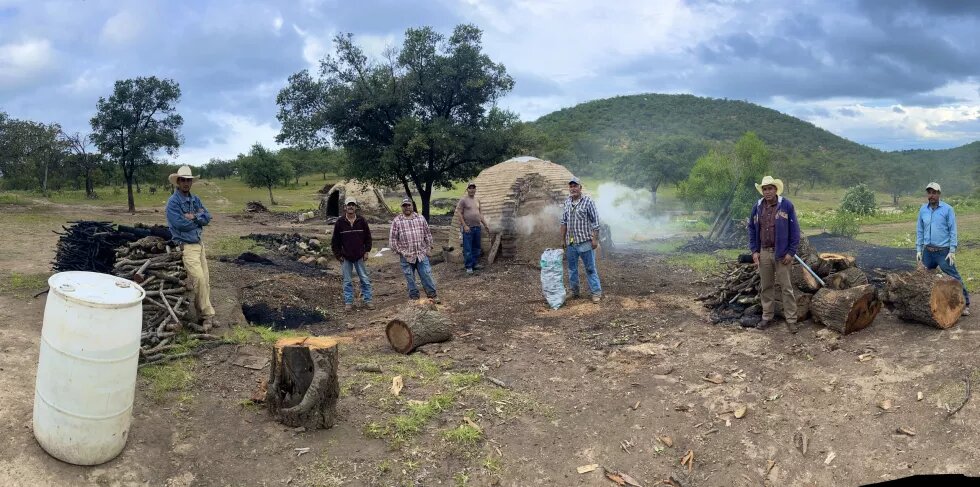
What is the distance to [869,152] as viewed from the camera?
6334 cm

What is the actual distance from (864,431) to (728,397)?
1.13 meters

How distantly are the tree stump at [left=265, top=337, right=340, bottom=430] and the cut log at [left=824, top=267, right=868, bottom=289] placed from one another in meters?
5.77

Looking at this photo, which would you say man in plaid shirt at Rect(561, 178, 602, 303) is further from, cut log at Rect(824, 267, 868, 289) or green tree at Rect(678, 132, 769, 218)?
green tree at Rect(678, 132, 769, 218)

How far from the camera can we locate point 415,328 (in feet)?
23.1

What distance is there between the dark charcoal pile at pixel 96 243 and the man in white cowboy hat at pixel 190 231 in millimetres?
758

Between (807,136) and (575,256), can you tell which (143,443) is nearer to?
(575,256)

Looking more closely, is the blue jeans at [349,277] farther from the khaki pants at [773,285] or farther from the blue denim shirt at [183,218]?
the khaki pants at [773,285]

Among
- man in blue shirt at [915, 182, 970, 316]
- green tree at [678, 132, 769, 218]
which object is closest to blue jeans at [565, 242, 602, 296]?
man in blue shirt at [915, 182, 970, 316]

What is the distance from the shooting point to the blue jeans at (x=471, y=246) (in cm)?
1160

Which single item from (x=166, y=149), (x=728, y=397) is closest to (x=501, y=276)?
(x=728, y=397)

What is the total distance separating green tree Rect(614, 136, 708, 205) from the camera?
3534 cm

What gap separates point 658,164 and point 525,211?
25.5 metres

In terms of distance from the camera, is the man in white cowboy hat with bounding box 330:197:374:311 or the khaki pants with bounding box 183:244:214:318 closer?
the khaki pants with bounding box 183:244:214:318

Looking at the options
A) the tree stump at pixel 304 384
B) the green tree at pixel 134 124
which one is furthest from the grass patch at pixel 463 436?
the green tree at pixel 134 124
